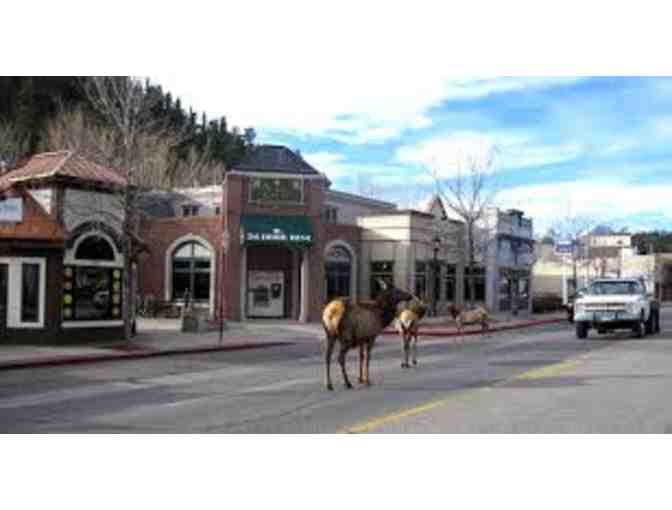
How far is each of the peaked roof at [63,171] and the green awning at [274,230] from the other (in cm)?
1426

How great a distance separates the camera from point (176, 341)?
2875 cm

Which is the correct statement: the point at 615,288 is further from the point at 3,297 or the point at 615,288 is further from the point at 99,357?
the point at 3,297

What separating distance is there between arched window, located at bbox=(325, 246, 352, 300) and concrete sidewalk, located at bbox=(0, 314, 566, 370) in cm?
478

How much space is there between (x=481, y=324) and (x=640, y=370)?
18866 mm

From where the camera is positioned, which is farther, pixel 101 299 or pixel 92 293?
pixel 101 299

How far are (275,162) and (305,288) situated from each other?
6.08m

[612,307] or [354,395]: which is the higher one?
[612,307]

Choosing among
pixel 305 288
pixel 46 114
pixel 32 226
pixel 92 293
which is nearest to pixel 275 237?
pixel 305 288

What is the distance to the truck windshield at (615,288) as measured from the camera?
3003 centimetres

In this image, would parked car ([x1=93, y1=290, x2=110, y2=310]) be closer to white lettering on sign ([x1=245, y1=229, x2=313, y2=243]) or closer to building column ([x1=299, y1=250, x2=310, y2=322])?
white lettering on sign ([x1=245, y1=229, x2=313, y2=243])

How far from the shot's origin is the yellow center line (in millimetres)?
11148

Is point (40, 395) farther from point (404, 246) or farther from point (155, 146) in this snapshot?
point (155, 146)

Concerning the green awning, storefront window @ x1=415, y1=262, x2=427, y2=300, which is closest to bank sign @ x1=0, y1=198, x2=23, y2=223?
the green awning

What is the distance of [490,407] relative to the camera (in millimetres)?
12867
